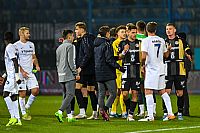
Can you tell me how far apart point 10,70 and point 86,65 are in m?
2.40

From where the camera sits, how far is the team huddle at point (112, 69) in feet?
56.0

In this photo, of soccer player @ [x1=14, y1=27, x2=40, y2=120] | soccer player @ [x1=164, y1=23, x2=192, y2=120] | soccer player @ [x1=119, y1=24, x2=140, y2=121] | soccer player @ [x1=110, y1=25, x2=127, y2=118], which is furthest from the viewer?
soccer player @ [x1=14, y1=27, x2=40, y2=120]

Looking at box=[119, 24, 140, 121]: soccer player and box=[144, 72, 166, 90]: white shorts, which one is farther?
box=[119, 24, 140, 121]: soccer player

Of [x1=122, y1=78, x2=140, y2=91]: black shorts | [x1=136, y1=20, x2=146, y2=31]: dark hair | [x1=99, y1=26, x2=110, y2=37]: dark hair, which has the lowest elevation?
[x1=122, y1=78, x2=140, y2=91]: black shorts

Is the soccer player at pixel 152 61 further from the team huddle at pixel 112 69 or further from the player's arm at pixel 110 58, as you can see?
the player's arm at pixel 110 58

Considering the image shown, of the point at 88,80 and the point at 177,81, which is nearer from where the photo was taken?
the point at 177,81

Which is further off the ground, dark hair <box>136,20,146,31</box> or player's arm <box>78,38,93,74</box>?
dark hair <box>136,20,146,31</box>

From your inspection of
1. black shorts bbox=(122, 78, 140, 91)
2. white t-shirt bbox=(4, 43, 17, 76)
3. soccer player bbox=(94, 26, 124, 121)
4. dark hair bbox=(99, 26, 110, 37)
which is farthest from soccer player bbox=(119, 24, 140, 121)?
white t-shirt bbox=(4, 43, 17, 76)

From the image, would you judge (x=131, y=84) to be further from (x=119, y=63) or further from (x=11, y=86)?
(x=11, y=86)

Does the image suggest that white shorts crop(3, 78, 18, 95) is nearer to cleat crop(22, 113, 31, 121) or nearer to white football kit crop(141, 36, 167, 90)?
cleat crop(22, 113, 31, 121)

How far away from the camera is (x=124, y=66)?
1792 cm

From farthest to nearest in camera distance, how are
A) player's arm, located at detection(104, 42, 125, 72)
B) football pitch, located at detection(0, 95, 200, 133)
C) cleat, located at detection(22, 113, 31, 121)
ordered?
cleat, located at detection(22, 113, 31, 121) → player's arm, located at detection(104, 42, 125, 72) → football pitch, located at detection(0, 95, 200, 133)

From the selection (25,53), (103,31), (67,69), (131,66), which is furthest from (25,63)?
(131,66)

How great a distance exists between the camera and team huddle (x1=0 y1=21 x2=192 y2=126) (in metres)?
17.1
